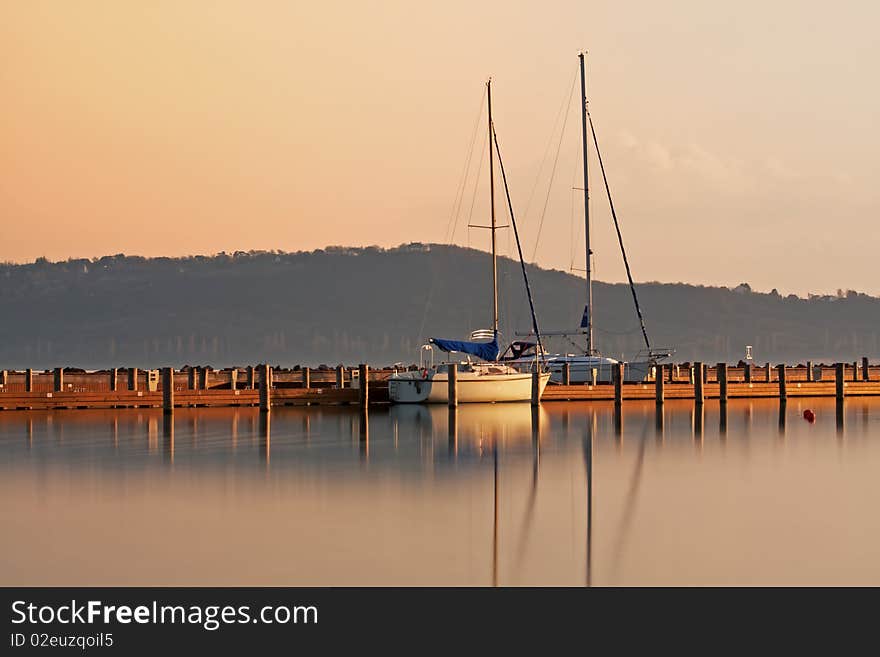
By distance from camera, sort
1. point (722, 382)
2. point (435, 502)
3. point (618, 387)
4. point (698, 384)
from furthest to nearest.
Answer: point (722, 382)
point (698, 384)
point (618, 387)
point (435, 502)

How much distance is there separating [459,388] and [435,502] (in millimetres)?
28276

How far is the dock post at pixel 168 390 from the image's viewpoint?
2080 inches

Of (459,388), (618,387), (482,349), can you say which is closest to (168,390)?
(459,388)

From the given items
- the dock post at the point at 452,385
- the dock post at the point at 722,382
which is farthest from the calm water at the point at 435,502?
the dock post at the point at 722,382

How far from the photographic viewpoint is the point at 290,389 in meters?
56.5

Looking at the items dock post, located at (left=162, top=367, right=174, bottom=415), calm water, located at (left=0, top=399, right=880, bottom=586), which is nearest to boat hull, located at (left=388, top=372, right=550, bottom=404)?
calm water, located at (left=0, top=399, right=880, bottom=586)

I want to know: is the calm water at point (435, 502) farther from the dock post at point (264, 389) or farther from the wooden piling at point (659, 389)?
the wooden piling at point (659, 389)

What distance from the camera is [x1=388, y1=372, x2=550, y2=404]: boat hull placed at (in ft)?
190

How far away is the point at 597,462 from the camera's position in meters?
38.2

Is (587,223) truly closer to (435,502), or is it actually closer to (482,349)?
(482,349)

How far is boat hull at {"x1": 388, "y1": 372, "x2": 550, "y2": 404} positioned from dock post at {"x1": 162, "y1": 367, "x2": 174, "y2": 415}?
9829 millimetres

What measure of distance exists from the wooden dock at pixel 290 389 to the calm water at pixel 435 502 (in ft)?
12.3
